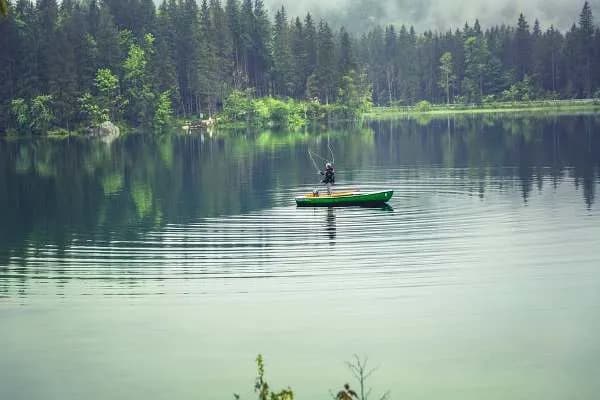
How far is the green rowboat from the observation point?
4650cm

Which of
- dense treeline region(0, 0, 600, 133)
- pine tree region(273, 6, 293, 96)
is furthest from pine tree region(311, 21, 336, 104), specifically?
pine tree region(273, 6, 293, 96)

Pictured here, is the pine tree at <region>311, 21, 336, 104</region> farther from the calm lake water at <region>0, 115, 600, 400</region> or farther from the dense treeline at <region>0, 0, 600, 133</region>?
the calm lake water at <region>0, 115, 600, 400</region>

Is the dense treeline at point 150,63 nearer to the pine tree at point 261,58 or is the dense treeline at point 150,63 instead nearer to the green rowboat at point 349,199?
the pine tree at point 261,58

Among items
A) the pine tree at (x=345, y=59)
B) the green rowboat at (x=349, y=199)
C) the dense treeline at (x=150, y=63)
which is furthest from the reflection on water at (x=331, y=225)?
the pine tree at (x=345, y=59)

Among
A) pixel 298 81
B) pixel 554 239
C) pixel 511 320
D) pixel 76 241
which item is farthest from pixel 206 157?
pixel 298 81

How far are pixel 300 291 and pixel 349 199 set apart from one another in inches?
742

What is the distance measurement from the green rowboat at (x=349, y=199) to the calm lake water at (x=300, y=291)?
69 centimetres

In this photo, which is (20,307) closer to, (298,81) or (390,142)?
(390,142)

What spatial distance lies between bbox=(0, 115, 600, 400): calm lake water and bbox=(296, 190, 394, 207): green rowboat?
69 centimetres

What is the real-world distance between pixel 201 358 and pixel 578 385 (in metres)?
8.63

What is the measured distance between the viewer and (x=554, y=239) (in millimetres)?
35844

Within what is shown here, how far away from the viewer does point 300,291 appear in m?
28.2

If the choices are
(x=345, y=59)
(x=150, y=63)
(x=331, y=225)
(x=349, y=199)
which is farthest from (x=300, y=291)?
(x=345, y=59)

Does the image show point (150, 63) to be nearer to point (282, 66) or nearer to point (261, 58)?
point (261, 58)
